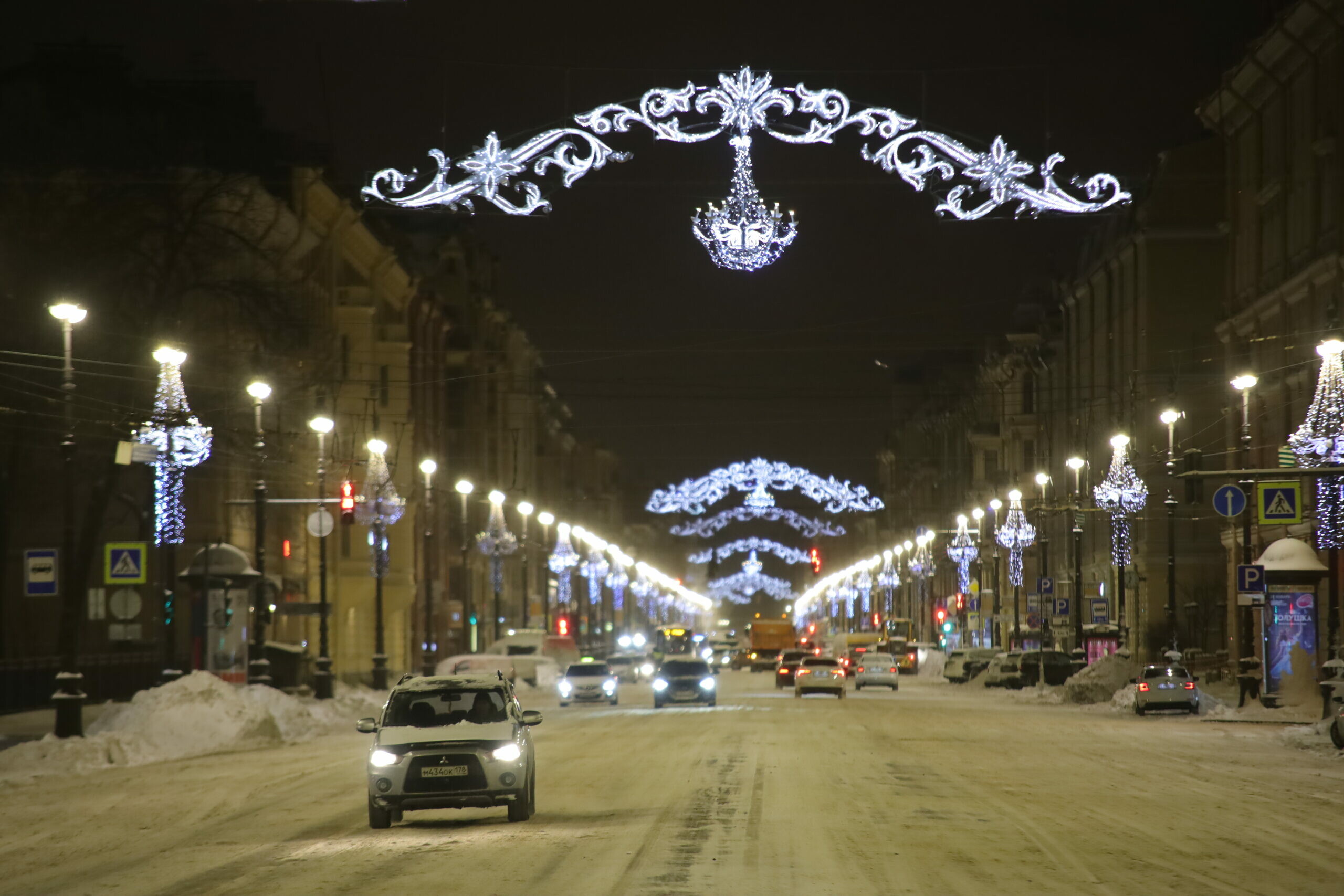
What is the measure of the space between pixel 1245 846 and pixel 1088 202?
8.61m

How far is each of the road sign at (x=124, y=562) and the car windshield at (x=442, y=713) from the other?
14761 millimetres

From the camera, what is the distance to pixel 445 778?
1817 cm

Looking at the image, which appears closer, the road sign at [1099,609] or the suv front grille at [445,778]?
the suv front grille at [445,778]

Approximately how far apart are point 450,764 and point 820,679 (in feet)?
130

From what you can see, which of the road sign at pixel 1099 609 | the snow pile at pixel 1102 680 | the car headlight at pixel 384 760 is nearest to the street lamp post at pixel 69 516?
the car headlight at pixel 384 760

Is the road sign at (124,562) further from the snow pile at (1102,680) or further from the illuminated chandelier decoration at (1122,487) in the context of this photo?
the snow pile at (1102,680)

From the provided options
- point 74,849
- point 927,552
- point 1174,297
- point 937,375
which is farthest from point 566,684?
point 937,375

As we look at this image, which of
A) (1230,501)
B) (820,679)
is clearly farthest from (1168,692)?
(820,679)

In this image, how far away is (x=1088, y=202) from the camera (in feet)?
70.6

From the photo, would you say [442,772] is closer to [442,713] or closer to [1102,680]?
[442,713]

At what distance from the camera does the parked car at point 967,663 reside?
7588 centimetres

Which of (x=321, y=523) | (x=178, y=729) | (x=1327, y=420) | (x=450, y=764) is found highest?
(x=1327, y=420)

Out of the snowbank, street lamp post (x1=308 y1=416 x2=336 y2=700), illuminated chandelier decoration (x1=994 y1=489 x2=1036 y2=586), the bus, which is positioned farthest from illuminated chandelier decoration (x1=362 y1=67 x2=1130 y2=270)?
the bus

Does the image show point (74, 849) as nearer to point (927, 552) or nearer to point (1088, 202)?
point (1088, 202)
